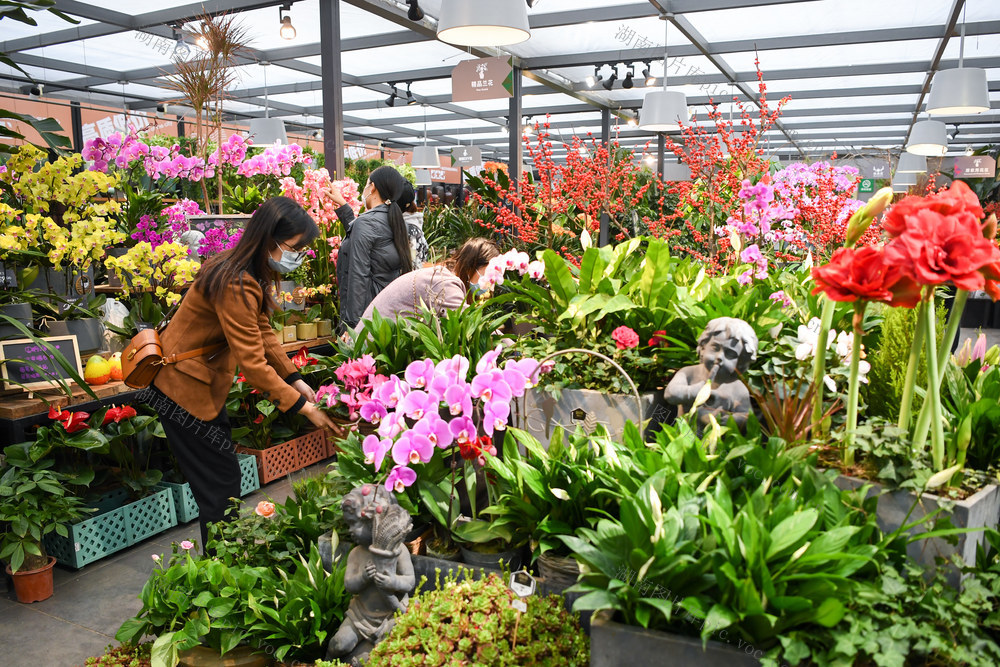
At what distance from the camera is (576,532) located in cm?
150

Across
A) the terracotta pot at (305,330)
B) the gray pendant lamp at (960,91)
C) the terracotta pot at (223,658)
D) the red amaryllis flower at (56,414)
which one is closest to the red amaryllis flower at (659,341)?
the terracotta pot at (223,658)

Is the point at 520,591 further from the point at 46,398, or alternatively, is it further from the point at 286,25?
the point at 286,25

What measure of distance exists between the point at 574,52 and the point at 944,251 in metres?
6.15

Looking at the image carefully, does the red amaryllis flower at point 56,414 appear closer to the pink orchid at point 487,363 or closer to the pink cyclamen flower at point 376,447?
the pink cyclamen flower at point 376,447

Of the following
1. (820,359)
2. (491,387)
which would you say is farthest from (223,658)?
(820,359)

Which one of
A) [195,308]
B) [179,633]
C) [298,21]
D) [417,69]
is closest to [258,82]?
[417,69]

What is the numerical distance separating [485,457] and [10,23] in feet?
18.4

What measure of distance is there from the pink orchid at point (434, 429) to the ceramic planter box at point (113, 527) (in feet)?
7.28

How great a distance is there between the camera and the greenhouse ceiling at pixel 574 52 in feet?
16.5

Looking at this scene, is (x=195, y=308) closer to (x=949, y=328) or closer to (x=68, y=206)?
(x=68, y=206)

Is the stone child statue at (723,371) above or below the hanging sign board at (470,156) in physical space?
below

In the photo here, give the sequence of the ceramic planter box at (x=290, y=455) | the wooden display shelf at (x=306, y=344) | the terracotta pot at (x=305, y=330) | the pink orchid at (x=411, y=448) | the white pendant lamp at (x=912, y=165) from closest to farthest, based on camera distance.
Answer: the pink orchid at (x=411, y=448)
the ceramic planter box at (x=290, y=455)
the wooden display shelf at (x=306, y=344)
the terracotta pot at (x=305, y=330)
the white pendant lamp at (x=912, y=165)

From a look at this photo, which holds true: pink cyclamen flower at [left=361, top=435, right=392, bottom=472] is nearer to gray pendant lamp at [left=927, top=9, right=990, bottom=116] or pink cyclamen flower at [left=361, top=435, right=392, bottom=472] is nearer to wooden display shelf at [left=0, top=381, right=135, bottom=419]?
wooden display shelf at [left=0, top=381, right=135, bottom=419]

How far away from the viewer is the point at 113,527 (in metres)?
3.08
